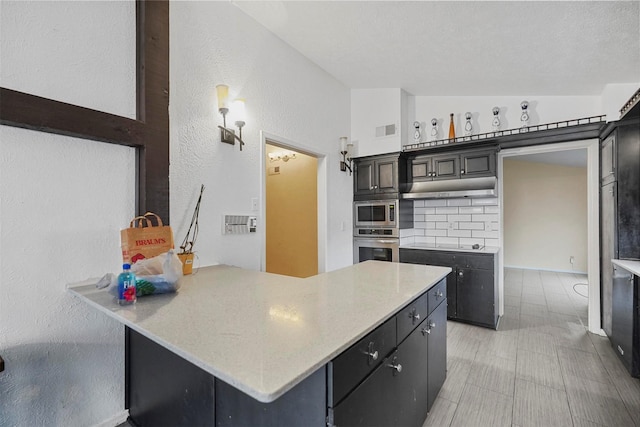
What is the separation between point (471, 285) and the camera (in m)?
3.26

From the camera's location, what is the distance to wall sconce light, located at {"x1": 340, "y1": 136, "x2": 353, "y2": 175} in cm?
371

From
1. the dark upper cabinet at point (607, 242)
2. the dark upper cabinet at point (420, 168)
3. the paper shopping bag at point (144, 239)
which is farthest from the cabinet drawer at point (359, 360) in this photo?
the dark upper cabinet at point (420, 168)

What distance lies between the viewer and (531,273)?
20.0 feet

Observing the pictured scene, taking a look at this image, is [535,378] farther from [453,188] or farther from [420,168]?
[420,168]

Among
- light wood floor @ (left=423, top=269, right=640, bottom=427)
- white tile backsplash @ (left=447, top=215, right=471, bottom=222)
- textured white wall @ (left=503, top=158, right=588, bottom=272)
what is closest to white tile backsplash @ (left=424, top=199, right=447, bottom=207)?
white tile backsplash @ (left=447, top=215, right=471, bottom=222)

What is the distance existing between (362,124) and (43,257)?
11.6 ft

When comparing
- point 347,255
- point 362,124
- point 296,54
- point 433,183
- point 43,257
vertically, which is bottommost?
point 347,255

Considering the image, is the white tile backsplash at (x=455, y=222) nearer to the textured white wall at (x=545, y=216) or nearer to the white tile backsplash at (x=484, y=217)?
the white tile backsplash at (x=484, y=217)

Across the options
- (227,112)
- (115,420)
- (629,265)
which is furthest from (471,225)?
(115,420)

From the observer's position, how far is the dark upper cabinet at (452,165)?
3344mm

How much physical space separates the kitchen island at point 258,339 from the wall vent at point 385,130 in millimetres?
2466

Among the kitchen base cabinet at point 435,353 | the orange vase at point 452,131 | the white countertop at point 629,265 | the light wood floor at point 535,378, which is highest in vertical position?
the orange vase at point 452,131

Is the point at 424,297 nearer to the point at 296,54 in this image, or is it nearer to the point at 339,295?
the point at 339,295

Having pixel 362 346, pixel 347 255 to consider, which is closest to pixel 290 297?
pixel 362 346
